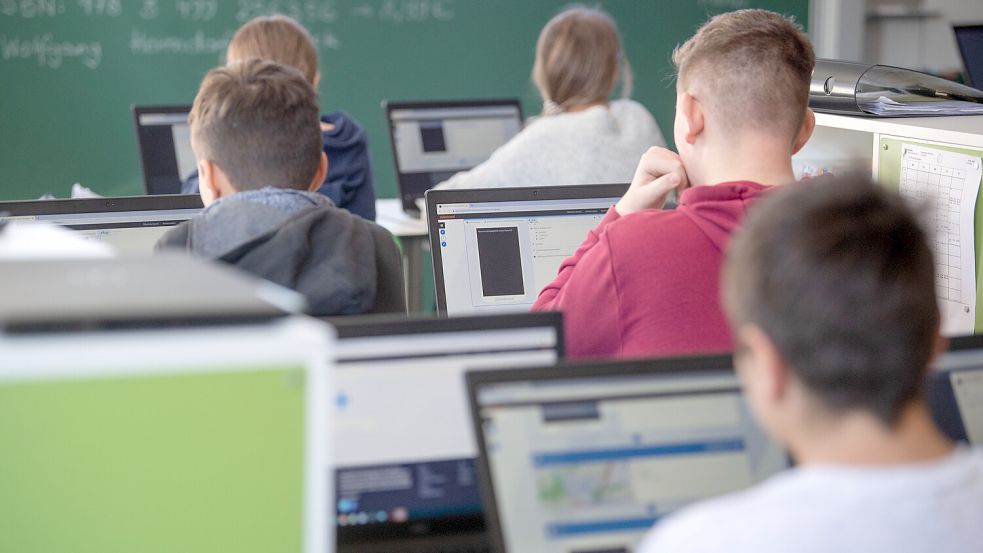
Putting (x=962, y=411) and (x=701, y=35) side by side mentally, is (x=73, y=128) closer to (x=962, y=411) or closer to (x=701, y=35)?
(x=701, y=35)

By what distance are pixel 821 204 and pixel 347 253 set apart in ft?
3.35

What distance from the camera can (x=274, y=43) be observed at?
11.5ft

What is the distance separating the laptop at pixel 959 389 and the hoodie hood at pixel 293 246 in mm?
890

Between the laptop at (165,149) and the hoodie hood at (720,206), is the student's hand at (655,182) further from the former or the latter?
the laptop at (165,149)

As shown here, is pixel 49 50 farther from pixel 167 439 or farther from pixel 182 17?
pixel 167 439

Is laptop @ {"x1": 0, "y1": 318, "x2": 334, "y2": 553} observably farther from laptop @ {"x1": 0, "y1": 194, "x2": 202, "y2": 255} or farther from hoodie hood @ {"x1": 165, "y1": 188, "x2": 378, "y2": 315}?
laptop @ {"x1": 0, "y1": 194, "x2": 202, "y2": 255}

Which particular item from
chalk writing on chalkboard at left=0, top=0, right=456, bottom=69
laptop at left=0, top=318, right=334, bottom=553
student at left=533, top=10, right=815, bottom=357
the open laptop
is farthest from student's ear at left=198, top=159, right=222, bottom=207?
chalk writing on chalkboard at left=0, top=0, right=456, bottom=69

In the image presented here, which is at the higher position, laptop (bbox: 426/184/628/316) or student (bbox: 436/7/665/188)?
student (bbox: 436/7/665/188)

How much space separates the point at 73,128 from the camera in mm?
4895

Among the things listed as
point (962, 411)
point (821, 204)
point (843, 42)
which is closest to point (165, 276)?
point (821, 204)

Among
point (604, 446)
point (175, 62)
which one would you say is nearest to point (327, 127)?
point (175, 62)

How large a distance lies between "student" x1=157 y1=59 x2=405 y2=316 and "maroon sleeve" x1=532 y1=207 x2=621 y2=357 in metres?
0.34

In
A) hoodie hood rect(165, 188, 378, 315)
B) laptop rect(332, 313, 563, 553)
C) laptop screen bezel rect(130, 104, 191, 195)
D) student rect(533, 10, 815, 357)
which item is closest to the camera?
laptop rect(332, 313, 563, 553)

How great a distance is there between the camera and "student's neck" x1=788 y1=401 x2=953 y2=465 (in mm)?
862
